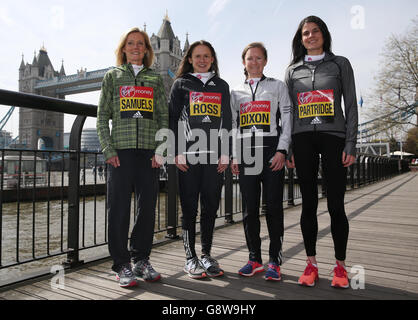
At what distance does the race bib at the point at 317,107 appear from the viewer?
1936 millimetres

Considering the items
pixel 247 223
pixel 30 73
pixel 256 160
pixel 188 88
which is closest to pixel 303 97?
pixel 256 160

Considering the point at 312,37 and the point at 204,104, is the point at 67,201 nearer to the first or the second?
the point at 204,104

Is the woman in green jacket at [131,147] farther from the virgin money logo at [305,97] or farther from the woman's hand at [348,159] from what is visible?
the woman's hand at [348,159]

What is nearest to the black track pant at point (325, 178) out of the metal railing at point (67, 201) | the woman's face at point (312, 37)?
the woman's face at point (312, 37)

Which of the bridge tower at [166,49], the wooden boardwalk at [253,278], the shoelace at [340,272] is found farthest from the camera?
the bridge tower at [166,49]

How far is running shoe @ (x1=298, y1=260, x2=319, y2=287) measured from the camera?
1920mm

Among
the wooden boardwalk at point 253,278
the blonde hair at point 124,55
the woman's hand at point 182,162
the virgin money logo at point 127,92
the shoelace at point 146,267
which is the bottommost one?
the wooden boardwalk at point 253,278

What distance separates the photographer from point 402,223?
4.20m

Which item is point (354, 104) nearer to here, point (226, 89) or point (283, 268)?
point (226, 89)

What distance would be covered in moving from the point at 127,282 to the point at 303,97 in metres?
1.57

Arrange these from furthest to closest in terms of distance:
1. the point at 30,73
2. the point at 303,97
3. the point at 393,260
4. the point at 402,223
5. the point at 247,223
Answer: the point at 30,73 < the point at 402,223 < the point at 393,260 < the point at 247,223 < the point at 303,97

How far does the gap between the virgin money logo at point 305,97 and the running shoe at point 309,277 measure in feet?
3.38

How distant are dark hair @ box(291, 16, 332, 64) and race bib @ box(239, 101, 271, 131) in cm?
39

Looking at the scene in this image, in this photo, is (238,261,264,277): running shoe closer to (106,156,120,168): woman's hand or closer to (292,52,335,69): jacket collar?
(106,156,120,168): woman's hand
